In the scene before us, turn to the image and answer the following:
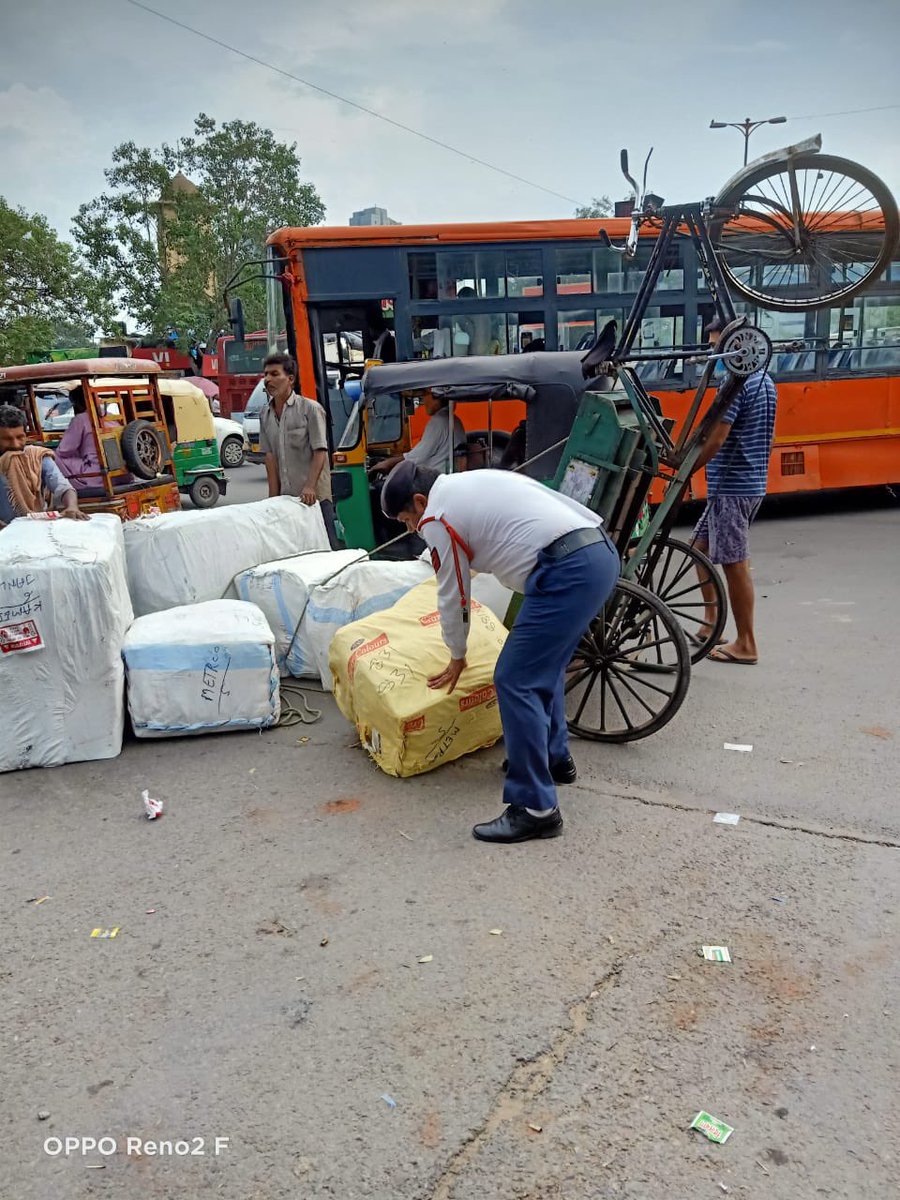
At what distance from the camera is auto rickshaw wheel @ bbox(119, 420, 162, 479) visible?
8.36m

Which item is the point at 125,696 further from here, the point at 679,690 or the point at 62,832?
the point at 679,690

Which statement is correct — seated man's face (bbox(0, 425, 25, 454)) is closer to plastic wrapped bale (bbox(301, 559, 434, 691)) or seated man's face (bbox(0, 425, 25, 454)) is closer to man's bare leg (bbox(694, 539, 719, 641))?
plastic wrapped bale (bbox(301, 559, 434, 691))

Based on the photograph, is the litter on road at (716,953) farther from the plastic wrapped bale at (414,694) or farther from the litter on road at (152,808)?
the litter on road at (152,808)

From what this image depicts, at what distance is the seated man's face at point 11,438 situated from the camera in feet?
18.2

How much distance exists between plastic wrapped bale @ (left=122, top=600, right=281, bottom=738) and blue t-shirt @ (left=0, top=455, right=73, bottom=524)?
1.65 m

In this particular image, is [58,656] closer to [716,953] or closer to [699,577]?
[716,953]

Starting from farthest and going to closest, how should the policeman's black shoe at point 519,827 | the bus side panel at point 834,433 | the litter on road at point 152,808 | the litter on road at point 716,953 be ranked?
the bus side panel at point 834,433
the litter on road at point 152,808
the policeman's black shoe at point 519,827
the litter on road at point 716,953

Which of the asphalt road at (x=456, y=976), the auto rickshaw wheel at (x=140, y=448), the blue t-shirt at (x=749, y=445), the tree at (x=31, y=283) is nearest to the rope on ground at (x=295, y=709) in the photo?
the asphalt road at (x=456, y=976)

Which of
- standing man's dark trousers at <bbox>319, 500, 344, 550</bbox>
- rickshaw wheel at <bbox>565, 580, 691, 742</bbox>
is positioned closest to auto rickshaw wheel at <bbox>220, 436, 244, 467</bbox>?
standing man's dark trousers at <bbox>319, 500, 344, 550</bbox>

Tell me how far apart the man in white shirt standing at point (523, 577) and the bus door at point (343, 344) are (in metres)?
5.11

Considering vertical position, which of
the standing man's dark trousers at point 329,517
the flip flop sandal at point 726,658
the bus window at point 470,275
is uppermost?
the bus window at point 470,275

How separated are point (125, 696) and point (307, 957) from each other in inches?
84.5

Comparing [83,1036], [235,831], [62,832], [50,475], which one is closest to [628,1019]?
[83,1036]

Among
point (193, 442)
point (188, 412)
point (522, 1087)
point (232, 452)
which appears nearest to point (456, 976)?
point (522, 1087)
